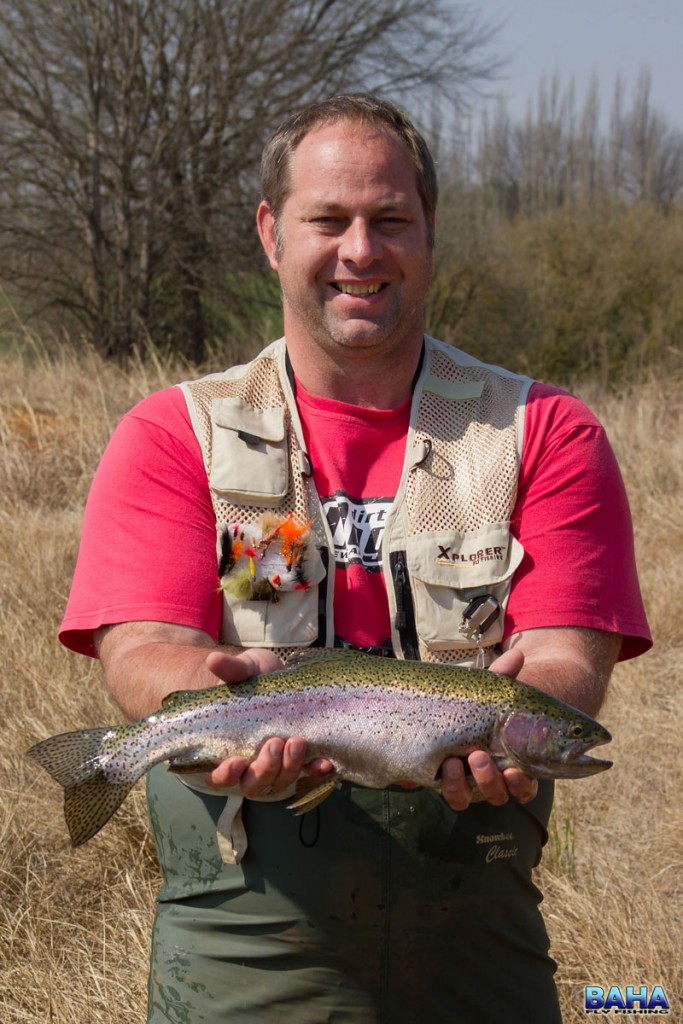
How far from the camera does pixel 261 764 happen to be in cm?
248

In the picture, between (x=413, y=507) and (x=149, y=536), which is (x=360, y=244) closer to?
(x=413, y=507)

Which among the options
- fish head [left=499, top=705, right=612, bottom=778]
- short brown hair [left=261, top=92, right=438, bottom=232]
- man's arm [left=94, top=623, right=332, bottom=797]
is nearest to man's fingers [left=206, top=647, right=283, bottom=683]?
man's arm [left=94, top=623, right=332, bottom=797]

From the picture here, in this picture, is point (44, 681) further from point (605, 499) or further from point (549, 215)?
point (549, 215)

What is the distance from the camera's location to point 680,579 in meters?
6.91

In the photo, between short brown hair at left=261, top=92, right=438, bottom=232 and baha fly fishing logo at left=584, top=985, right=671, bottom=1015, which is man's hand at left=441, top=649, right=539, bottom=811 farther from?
short brown hair at left=261, top=92, right=438, bottom=232

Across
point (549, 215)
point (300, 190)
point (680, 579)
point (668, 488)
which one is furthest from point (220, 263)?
point (300, 190)

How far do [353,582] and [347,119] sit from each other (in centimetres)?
135

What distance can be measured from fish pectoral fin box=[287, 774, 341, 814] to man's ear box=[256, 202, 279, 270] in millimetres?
1609

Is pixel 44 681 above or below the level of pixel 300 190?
below

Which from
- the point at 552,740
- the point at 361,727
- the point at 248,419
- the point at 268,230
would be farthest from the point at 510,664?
the point at 268,230

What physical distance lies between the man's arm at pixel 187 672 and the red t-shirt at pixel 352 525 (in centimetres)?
5

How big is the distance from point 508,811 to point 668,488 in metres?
6.14

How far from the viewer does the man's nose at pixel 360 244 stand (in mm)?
3174

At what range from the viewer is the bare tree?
1730cm
